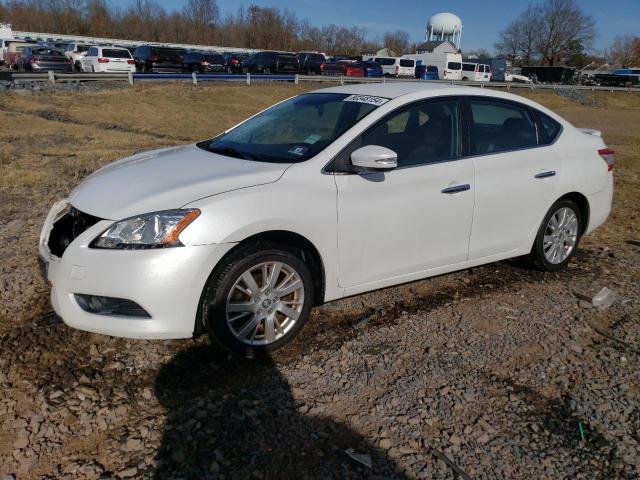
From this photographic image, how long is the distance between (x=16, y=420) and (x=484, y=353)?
2.72m

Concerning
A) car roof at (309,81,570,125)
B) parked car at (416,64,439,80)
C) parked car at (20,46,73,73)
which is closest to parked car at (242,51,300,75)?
parked car at (416,64,439,80)

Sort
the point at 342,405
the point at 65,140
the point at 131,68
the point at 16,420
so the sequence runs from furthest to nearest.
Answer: the point at 131,68 → the point at 65,140 → the point at 342,405 → the point at 16,420

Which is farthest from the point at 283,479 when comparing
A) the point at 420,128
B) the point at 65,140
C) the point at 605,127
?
the point at 605,127

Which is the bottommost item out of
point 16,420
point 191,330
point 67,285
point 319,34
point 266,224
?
point 16,420

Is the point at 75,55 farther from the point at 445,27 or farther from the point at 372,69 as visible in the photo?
the point at 445,27

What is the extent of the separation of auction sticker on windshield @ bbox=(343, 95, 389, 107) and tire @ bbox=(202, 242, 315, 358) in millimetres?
1309

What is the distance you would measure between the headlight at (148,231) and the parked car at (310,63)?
3792cm

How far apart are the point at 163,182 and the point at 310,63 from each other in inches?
1483

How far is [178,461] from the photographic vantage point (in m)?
2.48

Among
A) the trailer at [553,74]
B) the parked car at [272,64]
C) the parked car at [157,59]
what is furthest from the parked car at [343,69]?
the trailer at [553,74]

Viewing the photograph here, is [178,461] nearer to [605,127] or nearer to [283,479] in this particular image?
[283,479]

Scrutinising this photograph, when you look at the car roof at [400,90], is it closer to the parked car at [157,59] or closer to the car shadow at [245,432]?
the car shadow at [245,432]

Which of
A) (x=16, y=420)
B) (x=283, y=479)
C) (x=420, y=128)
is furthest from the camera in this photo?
(x=420, y=128)

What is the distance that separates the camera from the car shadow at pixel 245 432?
246cm
